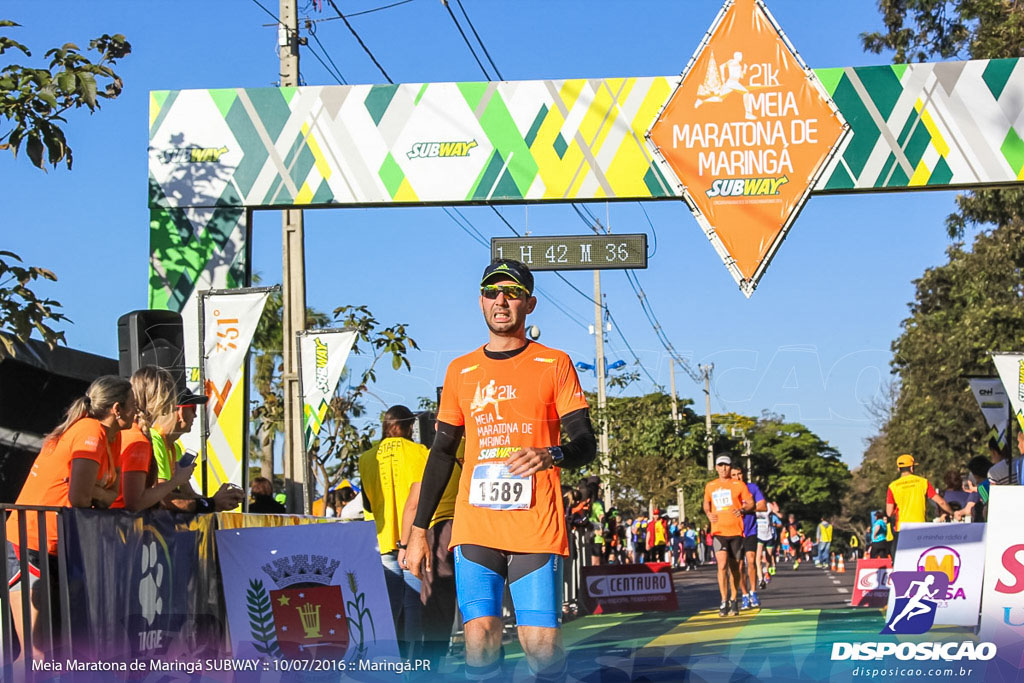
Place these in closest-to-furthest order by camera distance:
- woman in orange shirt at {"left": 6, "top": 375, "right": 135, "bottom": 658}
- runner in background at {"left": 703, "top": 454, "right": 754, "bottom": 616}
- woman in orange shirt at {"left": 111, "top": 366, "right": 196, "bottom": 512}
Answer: woman in orange shirt at {"left": 6, "top": 375, "right": 135, "bottom": 658} < woman in orange shirt at {"left": 111, "top": 366, "right": 196, "bottom": 512} < runner in background at {"left": 703, "top": 454, "right": 754, "bottom": 616}

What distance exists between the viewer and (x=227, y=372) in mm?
11844

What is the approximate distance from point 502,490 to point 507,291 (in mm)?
812

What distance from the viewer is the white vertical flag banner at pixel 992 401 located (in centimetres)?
1639

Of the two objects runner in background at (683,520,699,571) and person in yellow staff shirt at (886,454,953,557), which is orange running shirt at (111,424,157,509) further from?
runner in background at (683,520,699,571)

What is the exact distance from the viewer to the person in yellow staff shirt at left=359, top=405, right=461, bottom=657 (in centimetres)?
830

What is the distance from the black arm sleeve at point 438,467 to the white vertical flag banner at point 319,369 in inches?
336

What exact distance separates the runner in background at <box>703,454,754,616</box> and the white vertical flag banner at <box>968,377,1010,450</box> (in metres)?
4.35

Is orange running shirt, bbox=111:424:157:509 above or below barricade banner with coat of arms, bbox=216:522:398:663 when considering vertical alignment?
above

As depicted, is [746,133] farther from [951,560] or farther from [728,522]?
[951,560]

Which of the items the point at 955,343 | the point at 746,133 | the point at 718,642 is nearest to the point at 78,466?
the point at 718,642

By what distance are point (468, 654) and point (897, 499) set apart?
918 centimetres

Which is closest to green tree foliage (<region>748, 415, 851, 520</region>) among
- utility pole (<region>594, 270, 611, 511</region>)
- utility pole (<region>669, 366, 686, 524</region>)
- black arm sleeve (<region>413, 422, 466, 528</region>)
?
utility pole (<region>669, 366, 686, 524</region>)

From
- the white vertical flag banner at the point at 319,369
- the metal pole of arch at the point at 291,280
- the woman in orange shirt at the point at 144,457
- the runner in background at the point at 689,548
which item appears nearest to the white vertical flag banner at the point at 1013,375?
the white vertical flag banner at the point at 319,369

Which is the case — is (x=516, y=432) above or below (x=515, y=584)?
above
